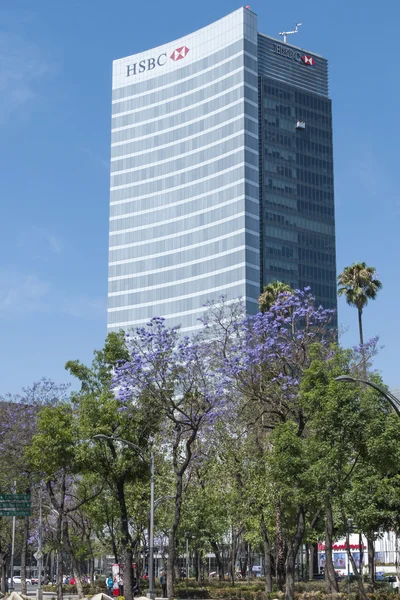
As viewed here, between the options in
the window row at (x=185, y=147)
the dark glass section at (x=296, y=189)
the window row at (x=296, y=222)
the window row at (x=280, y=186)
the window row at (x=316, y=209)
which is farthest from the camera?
the window row at (x=316, y=209)

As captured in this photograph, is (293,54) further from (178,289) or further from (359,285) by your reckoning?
(359,285)

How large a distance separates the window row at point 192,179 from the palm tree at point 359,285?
80190 millimetres

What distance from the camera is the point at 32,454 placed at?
48156mm

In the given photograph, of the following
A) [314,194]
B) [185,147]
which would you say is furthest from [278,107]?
[185,147]

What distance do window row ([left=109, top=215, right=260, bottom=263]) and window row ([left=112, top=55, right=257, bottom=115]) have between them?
25.4 meters

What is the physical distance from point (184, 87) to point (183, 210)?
77.1 ft

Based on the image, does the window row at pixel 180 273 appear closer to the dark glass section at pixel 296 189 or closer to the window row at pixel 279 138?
the dark glass section at pixel 296 189

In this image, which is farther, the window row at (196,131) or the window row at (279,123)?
the window row at (279,123)

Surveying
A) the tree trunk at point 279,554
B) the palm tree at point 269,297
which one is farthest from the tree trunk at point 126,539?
the palm tree at point 269,297

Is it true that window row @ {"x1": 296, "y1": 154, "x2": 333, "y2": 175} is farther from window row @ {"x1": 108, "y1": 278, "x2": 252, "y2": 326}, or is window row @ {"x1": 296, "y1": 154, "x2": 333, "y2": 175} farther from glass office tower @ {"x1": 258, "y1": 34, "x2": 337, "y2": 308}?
window row @ {"x1": 108, "y1": 278, "x2": 252, "y2": 326}

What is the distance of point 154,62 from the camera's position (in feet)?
555

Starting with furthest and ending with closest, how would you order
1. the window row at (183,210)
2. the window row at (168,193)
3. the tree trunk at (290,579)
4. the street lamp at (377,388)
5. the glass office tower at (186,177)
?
the window row at (168,193) < the glass office tower at (186,177) < the window row at (183,210) < the tree trunk at (290,579) < the street lamp at (377,388)

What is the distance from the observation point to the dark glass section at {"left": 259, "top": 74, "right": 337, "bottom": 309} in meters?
151

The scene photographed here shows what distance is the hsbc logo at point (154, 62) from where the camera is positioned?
6496 inches
